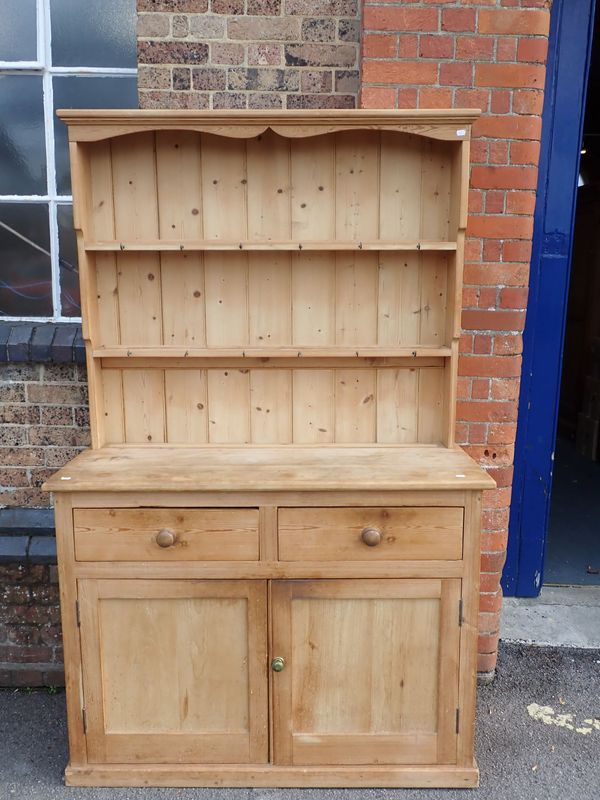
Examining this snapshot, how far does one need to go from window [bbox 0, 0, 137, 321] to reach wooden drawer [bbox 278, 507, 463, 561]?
143 centimetres

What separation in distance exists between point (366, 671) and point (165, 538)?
781 mm

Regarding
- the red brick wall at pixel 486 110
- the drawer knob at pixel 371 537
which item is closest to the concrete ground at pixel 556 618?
the red brick wall at pixel 486 110

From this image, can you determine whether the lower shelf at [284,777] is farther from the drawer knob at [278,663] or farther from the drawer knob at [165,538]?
the drawer knob at [165,538]

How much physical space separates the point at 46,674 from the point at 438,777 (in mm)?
1578

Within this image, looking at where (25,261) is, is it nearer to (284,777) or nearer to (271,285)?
(271,285)

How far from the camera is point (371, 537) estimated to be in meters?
1.96

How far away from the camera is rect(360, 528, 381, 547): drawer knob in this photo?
1955mm

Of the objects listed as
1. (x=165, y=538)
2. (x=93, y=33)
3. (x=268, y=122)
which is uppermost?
(x=93, y=33)

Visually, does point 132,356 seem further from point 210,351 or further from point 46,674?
point 46,674

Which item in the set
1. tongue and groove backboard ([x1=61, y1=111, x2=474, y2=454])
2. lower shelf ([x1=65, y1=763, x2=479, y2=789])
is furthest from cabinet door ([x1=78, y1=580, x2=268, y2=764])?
tongue and groove backboard ([x1=61, y1=111, x2=474, y2=454])

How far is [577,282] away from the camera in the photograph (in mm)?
6359

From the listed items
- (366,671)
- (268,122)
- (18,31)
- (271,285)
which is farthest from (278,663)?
(18,31)

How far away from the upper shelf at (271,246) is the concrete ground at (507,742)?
178 centimetres

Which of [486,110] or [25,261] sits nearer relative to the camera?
[486,110]
